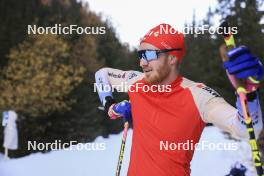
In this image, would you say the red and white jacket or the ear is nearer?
the red and white jacket

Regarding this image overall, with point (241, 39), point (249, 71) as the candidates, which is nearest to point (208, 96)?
point (249, 71)

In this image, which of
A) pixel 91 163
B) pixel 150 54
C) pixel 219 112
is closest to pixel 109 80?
pixel 150 54

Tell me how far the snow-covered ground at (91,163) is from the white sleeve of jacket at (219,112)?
7.34m

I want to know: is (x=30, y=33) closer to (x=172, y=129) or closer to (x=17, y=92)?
(x=17, y=92)

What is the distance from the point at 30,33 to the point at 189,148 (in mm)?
26481

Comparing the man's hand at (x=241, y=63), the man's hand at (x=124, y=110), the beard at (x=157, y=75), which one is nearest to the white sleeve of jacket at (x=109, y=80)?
the man's hand at (x=124, y=110)

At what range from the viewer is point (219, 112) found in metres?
A: 2.60

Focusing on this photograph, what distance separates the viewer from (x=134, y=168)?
328 centimetres

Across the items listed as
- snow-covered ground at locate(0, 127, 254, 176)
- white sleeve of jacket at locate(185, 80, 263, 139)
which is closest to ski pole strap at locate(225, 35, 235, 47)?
white sleeve of jacket at locate(185, 80, 263, 139)

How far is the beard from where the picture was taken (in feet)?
10.6

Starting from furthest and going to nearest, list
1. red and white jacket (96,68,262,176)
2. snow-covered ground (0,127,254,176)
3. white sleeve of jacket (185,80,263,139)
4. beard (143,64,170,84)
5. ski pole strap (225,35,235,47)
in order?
snow-covered ground (0,127,254,176), beard (143,64,170,84), red and white jacket (96,68,262,176), white sleeve of jacket (185,80,263,139), ski pole strap (225,35,235,47)

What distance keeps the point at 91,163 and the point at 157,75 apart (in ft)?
31.0

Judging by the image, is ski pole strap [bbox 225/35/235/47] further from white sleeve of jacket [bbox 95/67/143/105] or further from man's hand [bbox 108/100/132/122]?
white sleeve of jacket [bbox 95/67/143/105]

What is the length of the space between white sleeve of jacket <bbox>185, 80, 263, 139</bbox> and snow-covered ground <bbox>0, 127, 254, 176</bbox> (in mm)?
7336
